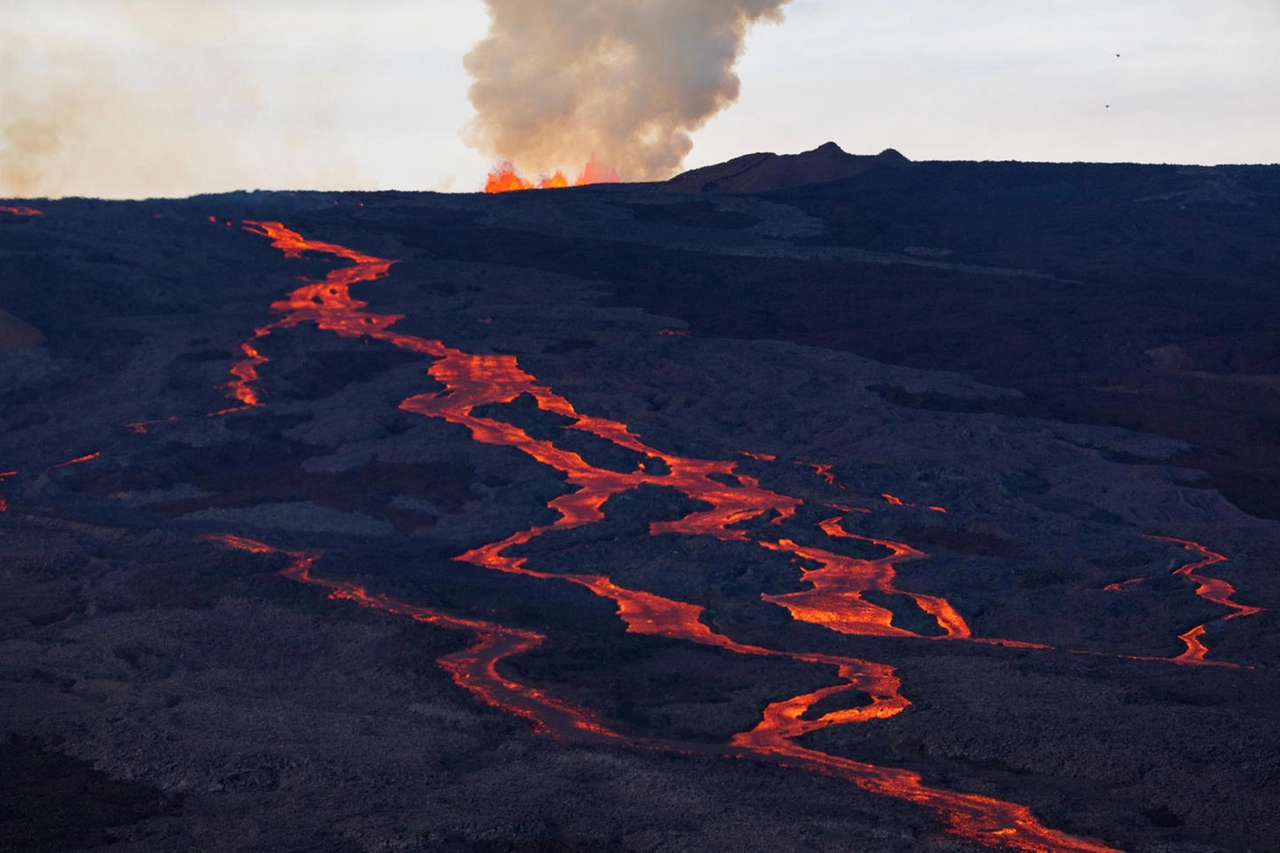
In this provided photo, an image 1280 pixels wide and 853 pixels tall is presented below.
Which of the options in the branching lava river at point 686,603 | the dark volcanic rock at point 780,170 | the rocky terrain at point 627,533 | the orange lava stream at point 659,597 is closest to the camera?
the rocky terrain at point 627,533

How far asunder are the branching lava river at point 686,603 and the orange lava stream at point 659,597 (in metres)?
0.04

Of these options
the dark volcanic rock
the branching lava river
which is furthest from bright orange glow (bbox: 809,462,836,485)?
the dark volcanic rock

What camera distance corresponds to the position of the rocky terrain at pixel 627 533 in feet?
64.2

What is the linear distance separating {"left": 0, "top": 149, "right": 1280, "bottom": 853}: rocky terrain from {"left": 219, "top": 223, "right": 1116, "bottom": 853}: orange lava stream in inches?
5.9

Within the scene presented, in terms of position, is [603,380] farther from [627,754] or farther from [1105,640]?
[627,754]

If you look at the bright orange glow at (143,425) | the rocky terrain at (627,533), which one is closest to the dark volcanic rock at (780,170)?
the rocky terrain at (627,533)

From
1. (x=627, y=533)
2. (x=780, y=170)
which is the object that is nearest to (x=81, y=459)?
(x=627, y=533)

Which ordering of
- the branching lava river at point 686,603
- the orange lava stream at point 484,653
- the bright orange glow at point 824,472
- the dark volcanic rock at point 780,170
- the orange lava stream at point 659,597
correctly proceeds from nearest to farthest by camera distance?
the orange lava stream at point 659,597, the branching lava river at point 686,603, the orange lava stream at point 484,653, the bright orange glow at point 824,472, the dark volcanic rock at point 780,170

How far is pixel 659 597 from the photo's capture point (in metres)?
32.6

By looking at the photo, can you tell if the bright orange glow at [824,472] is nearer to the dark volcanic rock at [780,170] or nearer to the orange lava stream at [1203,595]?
the orange lava stream at [1203,595]

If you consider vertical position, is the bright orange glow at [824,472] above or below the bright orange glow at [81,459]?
below

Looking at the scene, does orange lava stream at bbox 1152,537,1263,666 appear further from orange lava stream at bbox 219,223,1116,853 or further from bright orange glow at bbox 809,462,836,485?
bright orange glow at bbox 809,462,836,485

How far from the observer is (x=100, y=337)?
53781 millimetres

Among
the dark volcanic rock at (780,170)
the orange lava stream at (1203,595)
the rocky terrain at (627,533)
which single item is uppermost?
the dark volcanic rock at (780,170)
